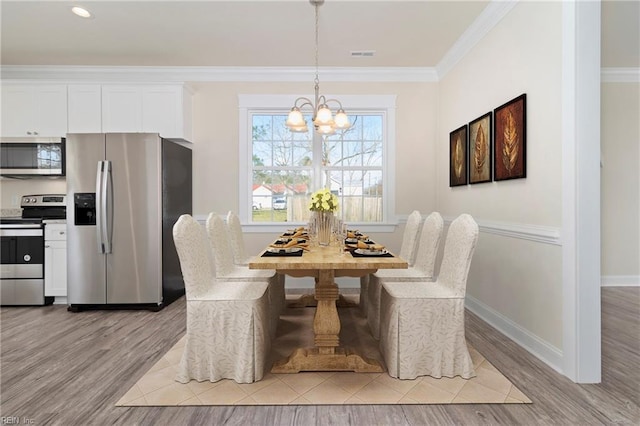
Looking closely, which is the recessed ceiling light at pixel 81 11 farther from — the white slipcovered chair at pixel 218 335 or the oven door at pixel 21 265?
the white slipcovered chair at pixel 218 335

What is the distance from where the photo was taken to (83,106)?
12.9ft

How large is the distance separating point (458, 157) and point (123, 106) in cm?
394

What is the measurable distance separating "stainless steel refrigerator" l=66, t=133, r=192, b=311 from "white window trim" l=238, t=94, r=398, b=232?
1.09 meters

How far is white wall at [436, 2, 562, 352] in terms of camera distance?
2256mm

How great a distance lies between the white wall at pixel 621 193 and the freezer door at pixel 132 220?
558 cm

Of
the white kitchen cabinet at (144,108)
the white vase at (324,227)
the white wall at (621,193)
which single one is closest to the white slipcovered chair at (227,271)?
the white vase at (324,227)

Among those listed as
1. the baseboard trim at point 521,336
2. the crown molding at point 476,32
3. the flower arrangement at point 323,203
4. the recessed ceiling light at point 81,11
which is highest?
the recessed ceiling light at point 81,11

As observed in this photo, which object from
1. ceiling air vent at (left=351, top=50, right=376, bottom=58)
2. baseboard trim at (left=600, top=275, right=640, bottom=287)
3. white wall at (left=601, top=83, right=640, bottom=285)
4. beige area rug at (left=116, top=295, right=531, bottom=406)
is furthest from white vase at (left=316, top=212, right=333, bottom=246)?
baseboard trim at (left=600, top=275, right=640, bottom=287)

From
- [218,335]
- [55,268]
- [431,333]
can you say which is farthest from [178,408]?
[55,268]

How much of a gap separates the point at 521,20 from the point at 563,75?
779mm

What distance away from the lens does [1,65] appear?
4.15 metres

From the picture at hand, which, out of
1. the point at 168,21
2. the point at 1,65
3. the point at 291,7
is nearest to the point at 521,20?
the point at 291,7

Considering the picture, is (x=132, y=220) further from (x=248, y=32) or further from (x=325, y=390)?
(x=325, y=390)

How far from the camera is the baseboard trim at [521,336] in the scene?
7.37ft
